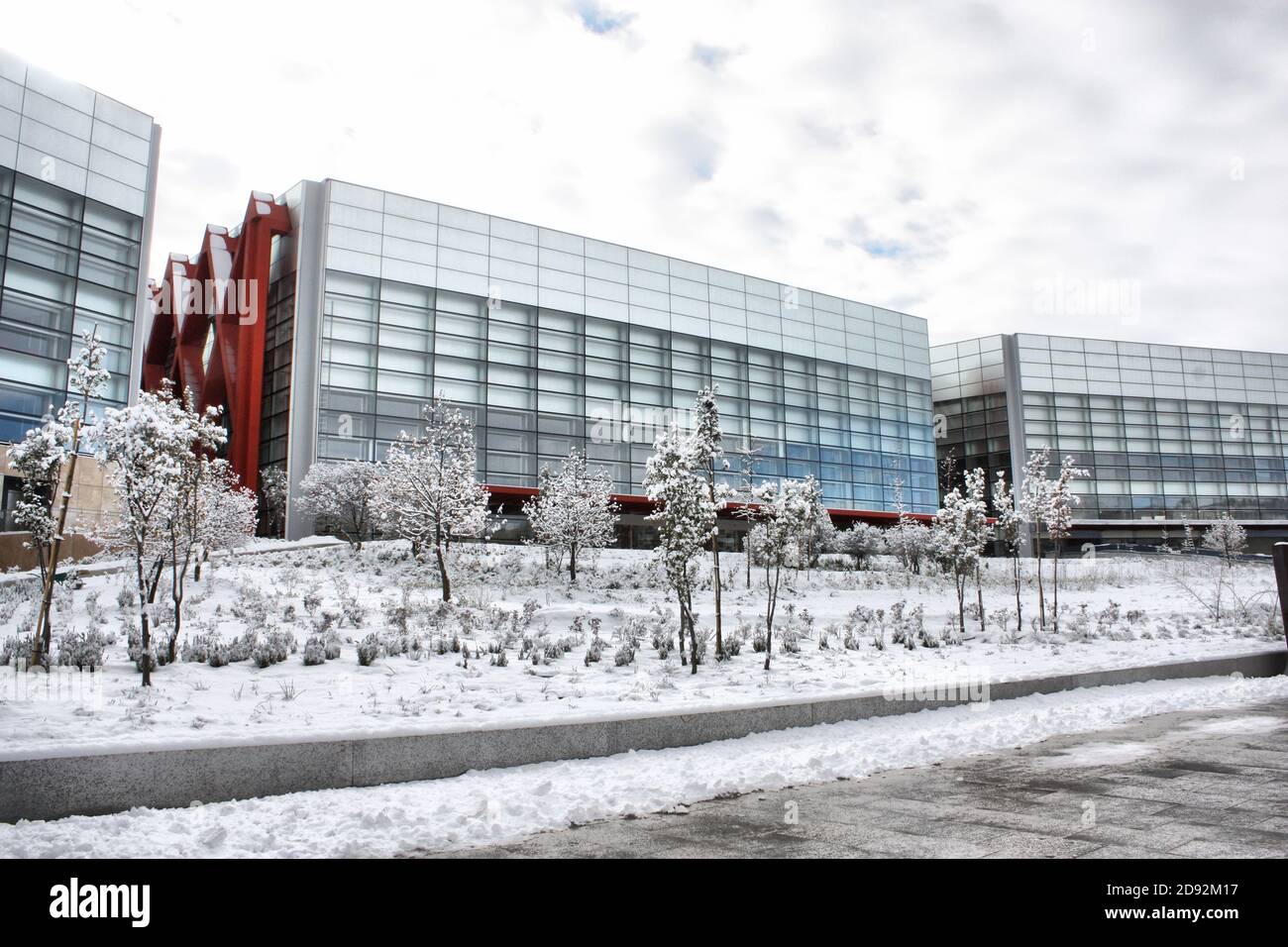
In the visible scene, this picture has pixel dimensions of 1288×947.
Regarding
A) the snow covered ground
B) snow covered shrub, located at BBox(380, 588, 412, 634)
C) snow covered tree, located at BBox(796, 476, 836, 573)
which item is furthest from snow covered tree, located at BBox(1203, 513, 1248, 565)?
snow covered shrub, located at BBox(380, 588, 412, 634)

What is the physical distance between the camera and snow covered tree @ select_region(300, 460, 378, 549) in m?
37.9

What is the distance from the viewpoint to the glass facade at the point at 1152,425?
75.9 metres

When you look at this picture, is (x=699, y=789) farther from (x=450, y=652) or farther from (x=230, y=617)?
(x=230, y=617)

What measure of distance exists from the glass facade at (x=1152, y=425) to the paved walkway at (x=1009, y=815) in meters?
74.0

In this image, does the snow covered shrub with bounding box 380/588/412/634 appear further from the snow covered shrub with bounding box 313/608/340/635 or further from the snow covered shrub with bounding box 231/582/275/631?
the snow covered shrub with bounding box 231/582/275/631

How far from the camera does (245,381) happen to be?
52.9 meters

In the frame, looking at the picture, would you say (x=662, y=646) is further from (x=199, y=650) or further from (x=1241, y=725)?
(x=1241, y=725)

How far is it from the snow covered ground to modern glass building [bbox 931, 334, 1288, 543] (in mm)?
46456

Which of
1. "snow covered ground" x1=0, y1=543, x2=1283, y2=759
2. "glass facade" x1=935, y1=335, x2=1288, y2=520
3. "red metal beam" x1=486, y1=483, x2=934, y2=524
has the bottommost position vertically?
"snow covered ground" x1=0, y1=543, x2=1283, y2=759

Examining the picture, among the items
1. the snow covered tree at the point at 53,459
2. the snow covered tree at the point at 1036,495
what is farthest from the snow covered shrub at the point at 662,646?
the snow covered tree at the point at 1036,495

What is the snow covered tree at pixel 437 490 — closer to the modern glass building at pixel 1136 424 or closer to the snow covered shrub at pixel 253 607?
the snow covered shrub at pixel 253 607

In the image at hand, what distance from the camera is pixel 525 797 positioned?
687cm

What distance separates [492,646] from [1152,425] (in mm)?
79215

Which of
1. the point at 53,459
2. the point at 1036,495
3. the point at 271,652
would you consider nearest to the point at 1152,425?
the point at 1036,495
